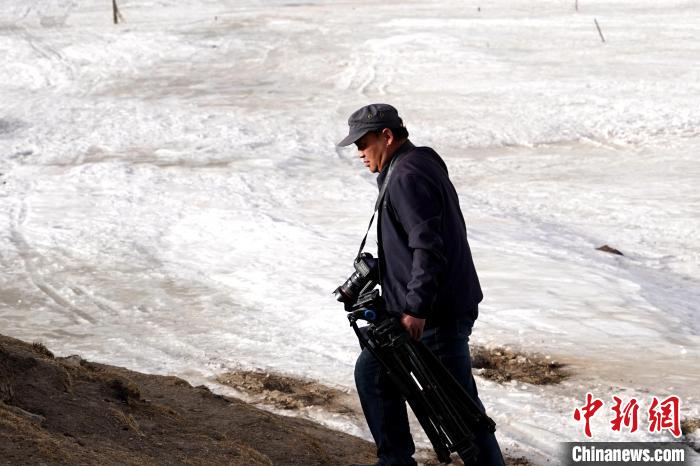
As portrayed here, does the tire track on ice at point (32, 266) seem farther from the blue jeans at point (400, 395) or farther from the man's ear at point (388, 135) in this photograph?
the man's ear at point (388, 135)

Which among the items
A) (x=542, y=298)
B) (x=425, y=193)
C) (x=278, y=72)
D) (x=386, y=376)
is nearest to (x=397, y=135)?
(x=425, y=193)

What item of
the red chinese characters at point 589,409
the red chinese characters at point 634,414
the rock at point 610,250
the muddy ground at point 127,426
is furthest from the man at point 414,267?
the rock at point 610,250

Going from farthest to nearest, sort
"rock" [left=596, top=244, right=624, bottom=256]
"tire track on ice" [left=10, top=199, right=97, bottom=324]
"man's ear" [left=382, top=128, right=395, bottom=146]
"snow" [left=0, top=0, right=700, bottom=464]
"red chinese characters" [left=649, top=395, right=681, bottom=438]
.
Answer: "rock" [left=596, top=244, right=624, bottom=256] < "tire track on ice" [left=10, top=199, right=97, bottom=324] < "snow" [left=0, top=0, right=700, bottom=464] < "red chinese characters" [left=649, top=395, right=681, bottom=438] < "man's ear" [left=382, top=128, right=395, bottom=146]

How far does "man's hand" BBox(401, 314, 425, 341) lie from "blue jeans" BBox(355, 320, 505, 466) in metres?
0.15

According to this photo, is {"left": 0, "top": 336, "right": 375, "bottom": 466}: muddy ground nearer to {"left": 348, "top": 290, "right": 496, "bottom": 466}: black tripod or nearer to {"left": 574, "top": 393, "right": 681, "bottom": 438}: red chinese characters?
{"left": 348, "top": 290, "right": 496, "bottom": 466}: black tripod

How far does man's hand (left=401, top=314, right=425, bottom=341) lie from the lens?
419 cm

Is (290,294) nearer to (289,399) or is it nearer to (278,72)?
(289,399)

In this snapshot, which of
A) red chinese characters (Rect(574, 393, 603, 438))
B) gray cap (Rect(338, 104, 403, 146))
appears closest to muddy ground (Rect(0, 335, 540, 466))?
red chinese characters (Rect(574, 393, 603, 438))

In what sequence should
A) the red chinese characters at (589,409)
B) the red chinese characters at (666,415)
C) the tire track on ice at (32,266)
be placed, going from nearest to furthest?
1. the red chinese characters at (666,415)
2. the red chinese characters at (589,409)
3. the tire track on ice at (32,266)

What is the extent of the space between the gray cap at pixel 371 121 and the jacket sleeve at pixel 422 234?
0.26m

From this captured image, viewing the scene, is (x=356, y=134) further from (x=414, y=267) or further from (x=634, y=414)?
(x=634, y=414)

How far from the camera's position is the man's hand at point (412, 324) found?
4.19 meters

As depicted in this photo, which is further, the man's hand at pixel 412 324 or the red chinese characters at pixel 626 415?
the red chinese characters at pixel 626 415

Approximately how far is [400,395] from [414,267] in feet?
2.13
